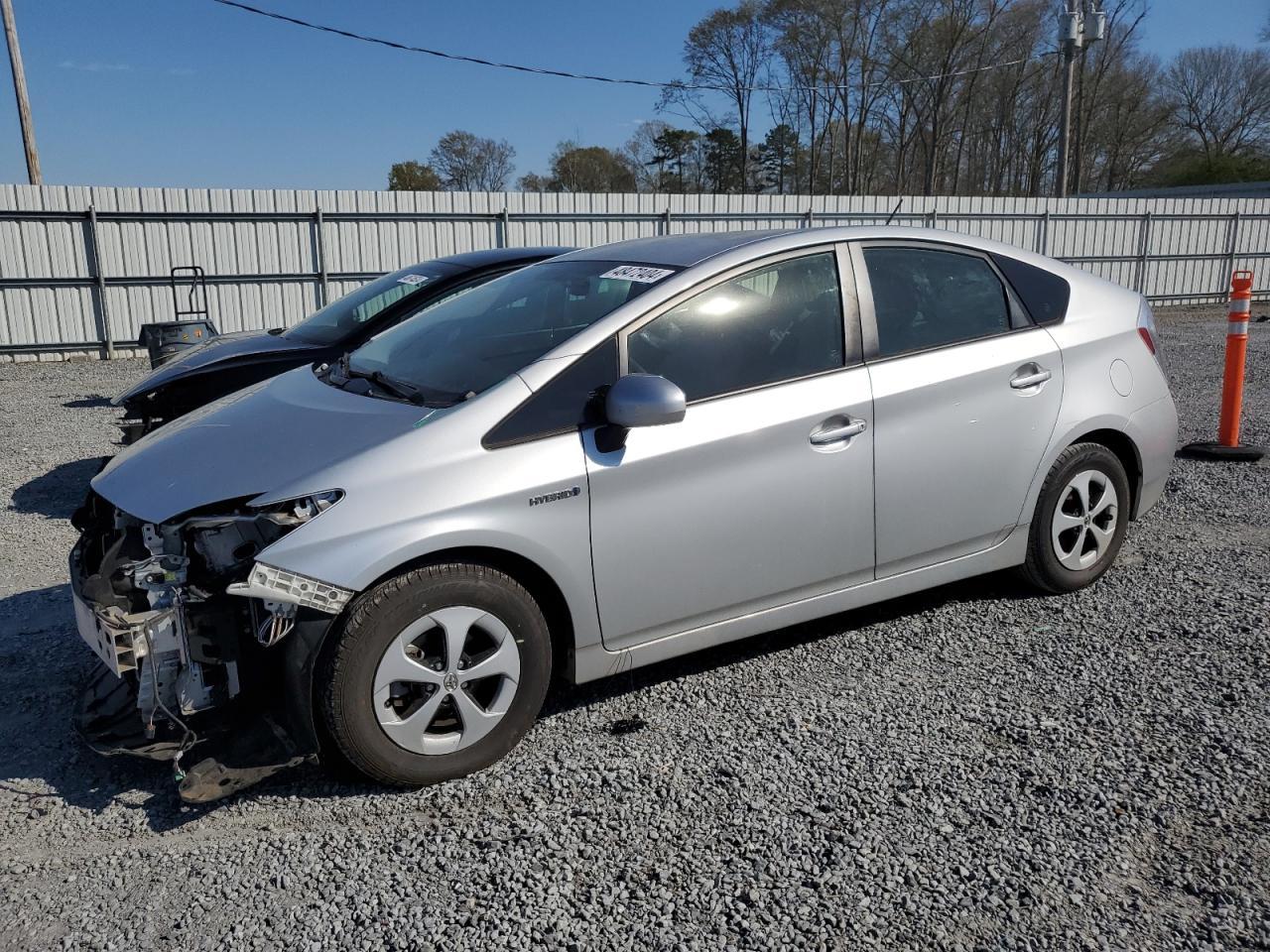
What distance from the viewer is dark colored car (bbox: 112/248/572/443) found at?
20.3ft

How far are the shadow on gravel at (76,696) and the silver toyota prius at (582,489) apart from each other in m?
0.18

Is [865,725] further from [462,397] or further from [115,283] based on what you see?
[115,283]

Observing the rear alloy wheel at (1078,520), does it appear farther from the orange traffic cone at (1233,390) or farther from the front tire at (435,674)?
the orange traffic cone at (1233,390)

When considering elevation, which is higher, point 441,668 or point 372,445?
point 372,445

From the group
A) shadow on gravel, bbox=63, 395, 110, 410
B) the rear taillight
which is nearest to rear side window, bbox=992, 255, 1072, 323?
the rear taillight

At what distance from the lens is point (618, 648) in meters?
3.39

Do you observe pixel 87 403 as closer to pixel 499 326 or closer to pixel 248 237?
pixel 248 237

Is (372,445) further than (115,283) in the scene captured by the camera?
No

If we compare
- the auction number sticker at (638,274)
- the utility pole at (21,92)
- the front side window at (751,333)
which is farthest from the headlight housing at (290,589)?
the utility pole at (21,92)

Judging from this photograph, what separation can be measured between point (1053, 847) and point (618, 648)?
1.44m

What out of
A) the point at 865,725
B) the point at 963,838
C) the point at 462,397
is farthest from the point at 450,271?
the point at 963,838

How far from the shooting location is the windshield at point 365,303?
21.6 ft

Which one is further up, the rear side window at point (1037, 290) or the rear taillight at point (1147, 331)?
the rear side window at point (1037, 290)

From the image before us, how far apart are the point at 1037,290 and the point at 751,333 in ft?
5.15
